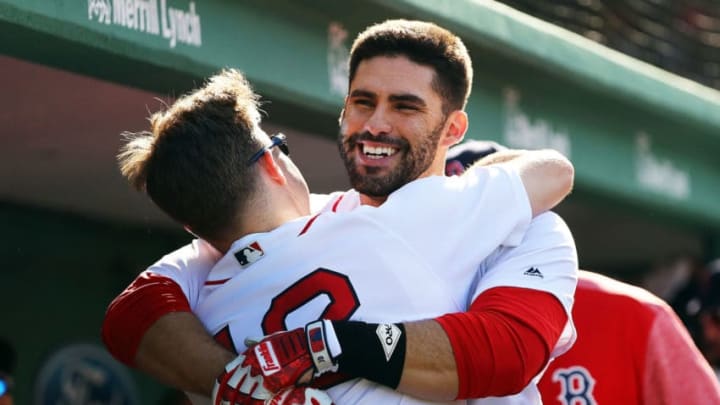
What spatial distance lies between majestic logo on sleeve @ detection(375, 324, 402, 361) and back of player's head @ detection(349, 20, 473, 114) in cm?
67

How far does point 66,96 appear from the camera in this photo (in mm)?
5750

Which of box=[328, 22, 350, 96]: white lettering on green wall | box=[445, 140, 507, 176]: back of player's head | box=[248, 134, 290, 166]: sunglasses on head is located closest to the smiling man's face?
box=[248, 134, 290, 166]: sunglasses on head

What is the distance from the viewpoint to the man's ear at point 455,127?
3.39 m

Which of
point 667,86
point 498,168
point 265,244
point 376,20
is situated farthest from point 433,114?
point 667,86

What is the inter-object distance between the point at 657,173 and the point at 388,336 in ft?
17.8

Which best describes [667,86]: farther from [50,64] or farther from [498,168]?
[498,168]

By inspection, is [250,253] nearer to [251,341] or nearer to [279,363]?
[251,341]

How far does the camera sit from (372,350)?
2842mm

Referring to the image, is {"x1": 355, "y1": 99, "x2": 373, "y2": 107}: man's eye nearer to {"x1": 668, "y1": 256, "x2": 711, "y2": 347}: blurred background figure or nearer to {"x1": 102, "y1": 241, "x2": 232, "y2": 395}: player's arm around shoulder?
{"x1": 102, "y1": 241, "x2": 232, "y2": 395}: player's arm around shoulder

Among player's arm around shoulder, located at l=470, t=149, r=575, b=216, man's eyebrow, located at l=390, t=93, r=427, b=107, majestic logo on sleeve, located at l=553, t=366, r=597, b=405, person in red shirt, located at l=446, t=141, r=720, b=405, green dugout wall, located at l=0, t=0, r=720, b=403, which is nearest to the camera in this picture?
player's arm around shoulder, located at l=470, t=149, r=575, b=216

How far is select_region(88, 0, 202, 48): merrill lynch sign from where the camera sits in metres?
4.34

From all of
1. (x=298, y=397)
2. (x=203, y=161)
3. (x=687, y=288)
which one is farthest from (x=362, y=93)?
(x=687, y=288)

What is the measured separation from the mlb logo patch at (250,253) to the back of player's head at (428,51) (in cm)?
53

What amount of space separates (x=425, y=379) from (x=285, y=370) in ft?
0.87
